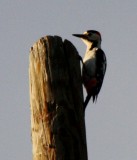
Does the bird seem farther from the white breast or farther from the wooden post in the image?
the wooden post

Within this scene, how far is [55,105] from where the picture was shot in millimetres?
4031

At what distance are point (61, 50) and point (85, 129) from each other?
855mm

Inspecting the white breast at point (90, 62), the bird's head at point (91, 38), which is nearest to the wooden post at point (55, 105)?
the white breast at point (90, 62)

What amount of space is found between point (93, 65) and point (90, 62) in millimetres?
81

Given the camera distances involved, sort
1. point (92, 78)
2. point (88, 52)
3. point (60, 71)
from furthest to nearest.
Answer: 1. point (88, 52)
2. point (92, 78)
3. point (60, 71)

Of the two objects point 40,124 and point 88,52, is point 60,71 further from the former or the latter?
point 88,52

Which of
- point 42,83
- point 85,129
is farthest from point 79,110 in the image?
point 42,83

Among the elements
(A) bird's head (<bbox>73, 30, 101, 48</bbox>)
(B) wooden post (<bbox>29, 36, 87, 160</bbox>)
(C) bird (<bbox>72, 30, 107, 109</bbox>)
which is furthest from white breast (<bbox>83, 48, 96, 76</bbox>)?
(B) wooden post (<bbox>29, 36, 87, 160</bbox>)

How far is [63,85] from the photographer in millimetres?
4094

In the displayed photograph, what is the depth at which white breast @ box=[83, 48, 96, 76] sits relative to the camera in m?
7.84

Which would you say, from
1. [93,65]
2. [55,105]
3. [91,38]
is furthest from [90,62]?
[55,105]

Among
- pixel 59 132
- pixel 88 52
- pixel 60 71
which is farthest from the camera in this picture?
pixel 88 52

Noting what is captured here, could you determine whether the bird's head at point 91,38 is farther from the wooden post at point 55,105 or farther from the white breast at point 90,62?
the wooden post at point 55,105

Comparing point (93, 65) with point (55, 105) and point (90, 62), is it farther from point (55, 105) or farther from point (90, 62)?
point (55, 105)
